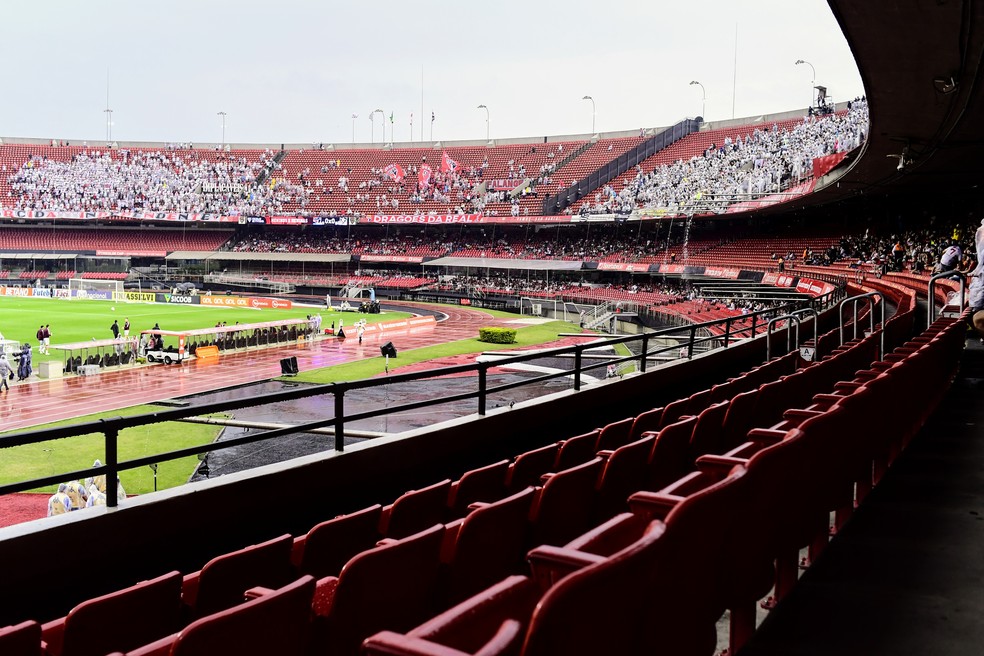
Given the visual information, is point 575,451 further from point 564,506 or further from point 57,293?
point 57,293

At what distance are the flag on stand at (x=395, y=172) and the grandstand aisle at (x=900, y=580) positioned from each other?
85053mm

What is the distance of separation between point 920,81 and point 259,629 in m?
15.3

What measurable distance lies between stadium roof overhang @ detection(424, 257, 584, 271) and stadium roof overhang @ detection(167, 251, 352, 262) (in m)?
10.1

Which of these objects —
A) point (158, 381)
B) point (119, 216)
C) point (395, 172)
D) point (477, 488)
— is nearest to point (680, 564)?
point (477, 488)

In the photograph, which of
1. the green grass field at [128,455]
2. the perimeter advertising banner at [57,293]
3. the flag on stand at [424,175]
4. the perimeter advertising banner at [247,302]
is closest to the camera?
the green grass field at [128,455]

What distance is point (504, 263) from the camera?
235 ft

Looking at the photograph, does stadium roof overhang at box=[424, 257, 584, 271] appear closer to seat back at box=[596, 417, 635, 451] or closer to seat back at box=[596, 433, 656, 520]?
seat back at box=[596, 417, 635, 451]

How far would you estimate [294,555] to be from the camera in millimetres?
4195

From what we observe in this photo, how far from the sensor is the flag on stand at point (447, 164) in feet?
287

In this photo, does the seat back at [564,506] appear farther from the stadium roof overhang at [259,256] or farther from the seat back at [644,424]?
the stadium roof overhang at [259,256]

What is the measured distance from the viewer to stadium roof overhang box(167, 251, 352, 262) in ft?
267

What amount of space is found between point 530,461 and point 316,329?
36.8 metres

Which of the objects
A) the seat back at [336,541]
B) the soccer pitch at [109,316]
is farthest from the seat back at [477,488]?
the soccer pitch at [109,316]

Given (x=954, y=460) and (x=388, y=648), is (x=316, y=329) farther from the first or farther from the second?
(x=388, y=648)
